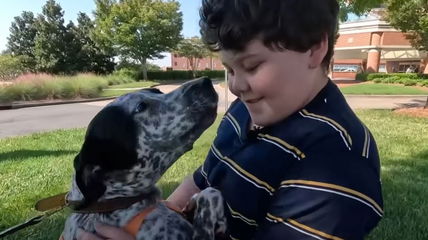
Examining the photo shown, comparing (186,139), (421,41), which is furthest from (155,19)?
(186,139)

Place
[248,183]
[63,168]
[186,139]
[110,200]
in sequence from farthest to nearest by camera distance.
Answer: [63,168], [186,139], [110,200], [248,183]

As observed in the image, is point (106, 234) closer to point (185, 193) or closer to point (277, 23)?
point (185, 193)

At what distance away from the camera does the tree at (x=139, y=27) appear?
4172cm

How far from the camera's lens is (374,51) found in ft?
147

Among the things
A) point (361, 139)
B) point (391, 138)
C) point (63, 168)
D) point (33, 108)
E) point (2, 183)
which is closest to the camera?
point (361, 139)

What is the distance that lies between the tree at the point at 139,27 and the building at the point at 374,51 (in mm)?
18141

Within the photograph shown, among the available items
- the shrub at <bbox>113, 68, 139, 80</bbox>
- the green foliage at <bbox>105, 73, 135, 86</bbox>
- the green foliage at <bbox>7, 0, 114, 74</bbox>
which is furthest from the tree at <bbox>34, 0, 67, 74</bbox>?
the green foliage at <bbox>105, 73, 135, 86</bbox>

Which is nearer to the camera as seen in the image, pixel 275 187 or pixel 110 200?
pixel 275 187

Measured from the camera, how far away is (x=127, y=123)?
5.61 feet

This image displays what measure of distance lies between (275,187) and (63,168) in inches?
213

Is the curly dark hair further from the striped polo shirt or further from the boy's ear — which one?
the striped polo shirt

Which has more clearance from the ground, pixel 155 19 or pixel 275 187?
pixel 155 19

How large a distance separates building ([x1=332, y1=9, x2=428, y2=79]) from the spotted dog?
42.7 m

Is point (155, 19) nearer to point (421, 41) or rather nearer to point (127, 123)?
point (421, 41)
